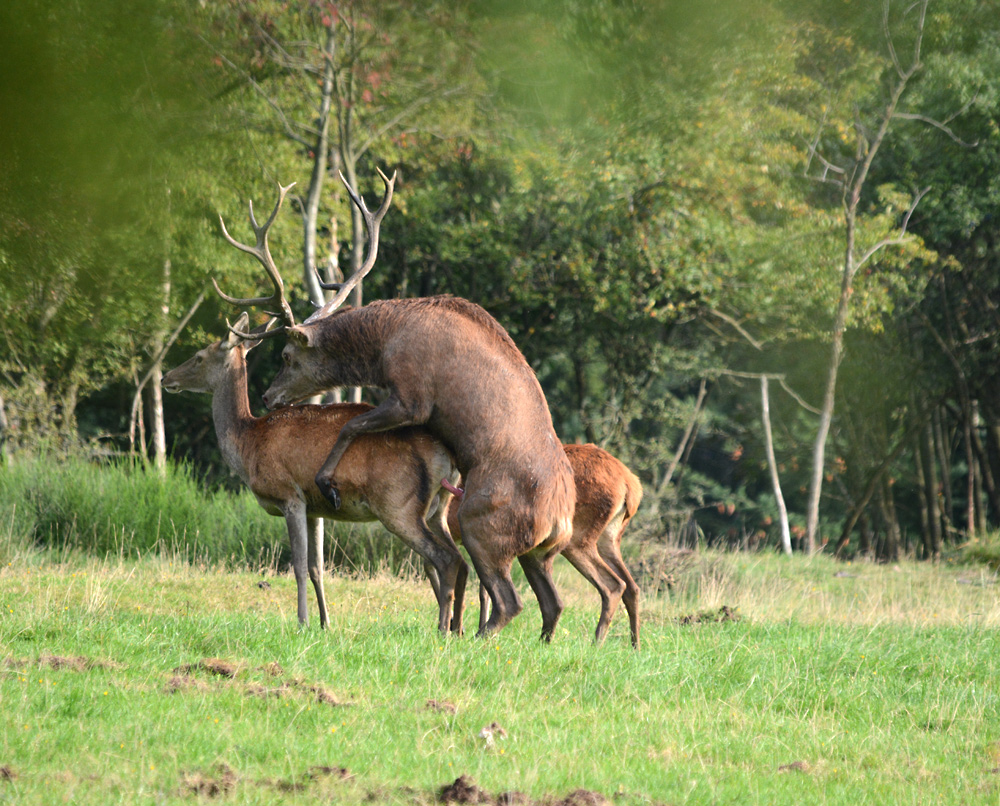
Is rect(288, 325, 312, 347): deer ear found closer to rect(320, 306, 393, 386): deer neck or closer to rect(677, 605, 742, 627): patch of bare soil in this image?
rect(320, 306, 393, 386): deer neck

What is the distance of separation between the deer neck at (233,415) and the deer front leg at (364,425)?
2.79 feet

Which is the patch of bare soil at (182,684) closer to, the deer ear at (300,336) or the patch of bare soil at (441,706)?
the patch of bare soil at (441,706)

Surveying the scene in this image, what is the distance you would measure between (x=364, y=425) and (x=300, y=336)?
2.84ft

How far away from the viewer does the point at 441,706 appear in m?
4.85

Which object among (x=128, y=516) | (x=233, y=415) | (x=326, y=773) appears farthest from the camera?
(x=128, y=516)

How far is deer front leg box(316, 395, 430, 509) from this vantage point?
252 inches

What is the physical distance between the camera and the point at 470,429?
634 centimetres

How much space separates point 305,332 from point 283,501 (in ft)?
3.66

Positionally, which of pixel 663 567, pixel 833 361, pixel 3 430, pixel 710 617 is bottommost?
pixel 663 567

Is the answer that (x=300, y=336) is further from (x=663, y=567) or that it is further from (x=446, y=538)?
(x=663, y=567)

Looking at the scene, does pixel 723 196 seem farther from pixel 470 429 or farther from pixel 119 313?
pixel 470 429

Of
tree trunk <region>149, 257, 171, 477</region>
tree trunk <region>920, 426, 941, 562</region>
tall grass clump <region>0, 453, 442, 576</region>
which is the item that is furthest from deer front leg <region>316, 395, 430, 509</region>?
tree trunk <region>920, 426, 941, 562</region>

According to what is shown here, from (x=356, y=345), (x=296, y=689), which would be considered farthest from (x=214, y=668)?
(x=356, y=345)

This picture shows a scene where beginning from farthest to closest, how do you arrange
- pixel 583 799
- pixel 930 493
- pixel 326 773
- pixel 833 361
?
pixel 930 493 → pixel 833 361 → pixel 326 773 → pixel 583 799
